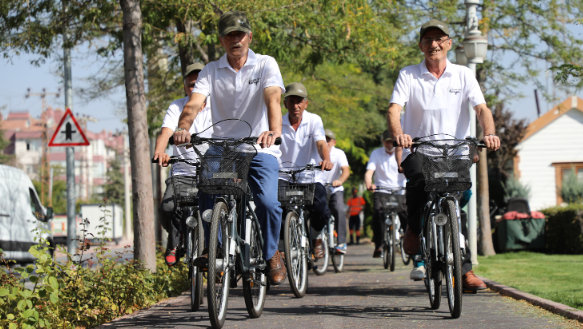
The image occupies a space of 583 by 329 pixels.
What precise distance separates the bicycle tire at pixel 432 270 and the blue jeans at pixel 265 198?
1238mm

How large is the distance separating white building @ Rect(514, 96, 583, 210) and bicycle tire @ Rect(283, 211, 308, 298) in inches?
971

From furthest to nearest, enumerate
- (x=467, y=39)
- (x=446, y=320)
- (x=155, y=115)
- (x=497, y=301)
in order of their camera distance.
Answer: (x=155, y=115) < (x=467, y=39) < (x=497, y=301) < (x=446, y=320)

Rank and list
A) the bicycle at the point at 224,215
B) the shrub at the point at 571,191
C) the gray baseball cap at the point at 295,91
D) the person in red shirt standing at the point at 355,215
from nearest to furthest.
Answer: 1. the bicycle at the point at 224,215
2. the gray baseball cap at the point at 295,91
3. the person in red shirt standing at the point at 355,215
4. the shrub at the point at 571,191

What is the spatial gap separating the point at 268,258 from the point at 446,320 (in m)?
1.43

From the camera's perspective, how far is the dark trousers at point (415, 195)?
5941 millimetres

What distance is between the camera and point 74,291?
5.89 m

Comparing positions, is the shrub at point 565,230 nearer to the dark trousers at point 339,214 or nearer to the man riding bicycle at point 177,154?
the dark trousers at point 339,214

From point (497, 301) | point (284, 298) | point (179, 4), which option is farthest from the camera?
point (179, 4)

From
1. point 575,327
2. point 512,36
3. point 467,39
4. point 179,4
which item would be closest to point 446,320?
point 575,327

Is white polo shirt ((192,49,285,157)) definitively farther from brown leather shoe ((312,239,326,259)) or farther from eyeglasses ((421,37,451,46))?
brown leather shoe ((312,239,326,259))

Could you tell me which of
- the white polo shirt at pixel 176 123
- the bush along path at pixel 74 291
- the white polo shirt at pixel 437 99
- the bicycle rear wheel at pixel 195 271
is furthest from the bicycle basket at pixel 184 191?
the white polo shirt at pixel 437 99

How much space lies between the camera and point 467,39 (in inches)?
434

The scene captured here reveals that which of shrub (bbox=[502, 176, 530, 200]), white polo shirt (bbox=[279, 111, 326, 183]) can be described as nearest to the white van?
white polo shirt (bbox=[279, 111, 326, 183])

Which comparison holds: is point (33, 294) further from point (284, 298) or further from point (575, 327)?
Result: point (575, 327)
